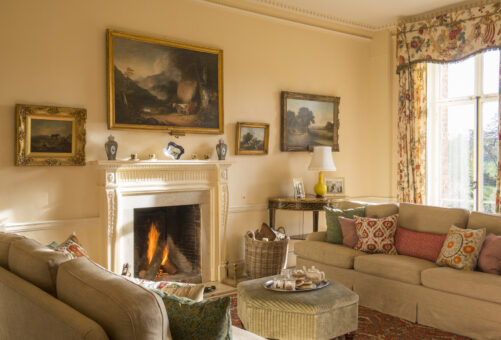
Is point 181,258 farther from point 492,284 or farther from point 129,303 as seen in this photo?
point 129,303

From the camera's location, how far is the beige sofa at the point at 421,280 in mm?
3898

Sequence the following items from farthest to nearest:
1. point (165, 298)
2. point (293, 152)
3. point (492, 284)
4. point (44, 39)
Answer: point (293, 152) < point (44, 39) < point (492, 284) < point (165, 298)

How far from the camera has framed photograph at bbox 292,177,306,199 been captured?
6582mm

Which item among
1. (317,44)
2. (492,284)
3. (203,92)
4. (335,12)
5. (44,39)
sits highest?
(335,12)

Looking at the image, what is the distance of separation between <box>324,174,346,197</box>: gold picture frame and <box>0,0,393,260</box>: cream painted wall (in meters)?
0.27

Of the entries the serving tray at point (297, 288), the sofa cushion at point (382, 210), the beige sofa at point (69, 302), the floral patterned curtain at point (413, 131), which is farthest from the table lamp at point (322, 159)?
the beige sofa at point (69, 302)

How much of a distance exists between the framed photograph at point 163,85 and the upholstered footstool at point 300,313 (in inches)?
96.9

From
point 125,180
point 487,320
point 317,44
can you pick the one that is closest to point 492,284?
point 487,320

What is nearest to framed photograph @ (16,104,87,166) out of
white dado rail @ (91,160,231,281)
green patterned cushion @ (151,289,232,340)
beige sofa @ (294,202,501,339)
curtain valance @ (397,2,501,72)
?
white dado rail @ (91,160,231,281)

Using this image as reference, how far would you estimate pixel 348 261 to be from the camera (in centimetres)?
499

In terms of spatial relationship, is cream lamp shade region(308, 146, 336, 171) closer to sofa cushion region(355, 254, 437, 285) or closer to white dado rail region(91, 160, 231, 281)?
white dado rail region(91, 160, 231, 281)

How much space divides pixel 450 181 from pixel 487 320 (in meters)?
3.48

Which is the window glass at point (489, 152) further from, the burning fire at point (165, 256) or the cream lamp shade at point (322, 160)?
the burning fire at point (165, 256)

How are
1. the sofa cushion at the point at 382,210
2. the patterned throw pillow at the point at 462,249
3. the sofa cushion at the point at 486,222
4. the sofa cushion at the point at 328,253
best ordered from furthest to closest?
the sofa cushion at the point at 382,210
the sofa cushion at the point at 328,253
the sofa cushion at the point at 486,222
the patterned throw pillow at the point at 462,249
